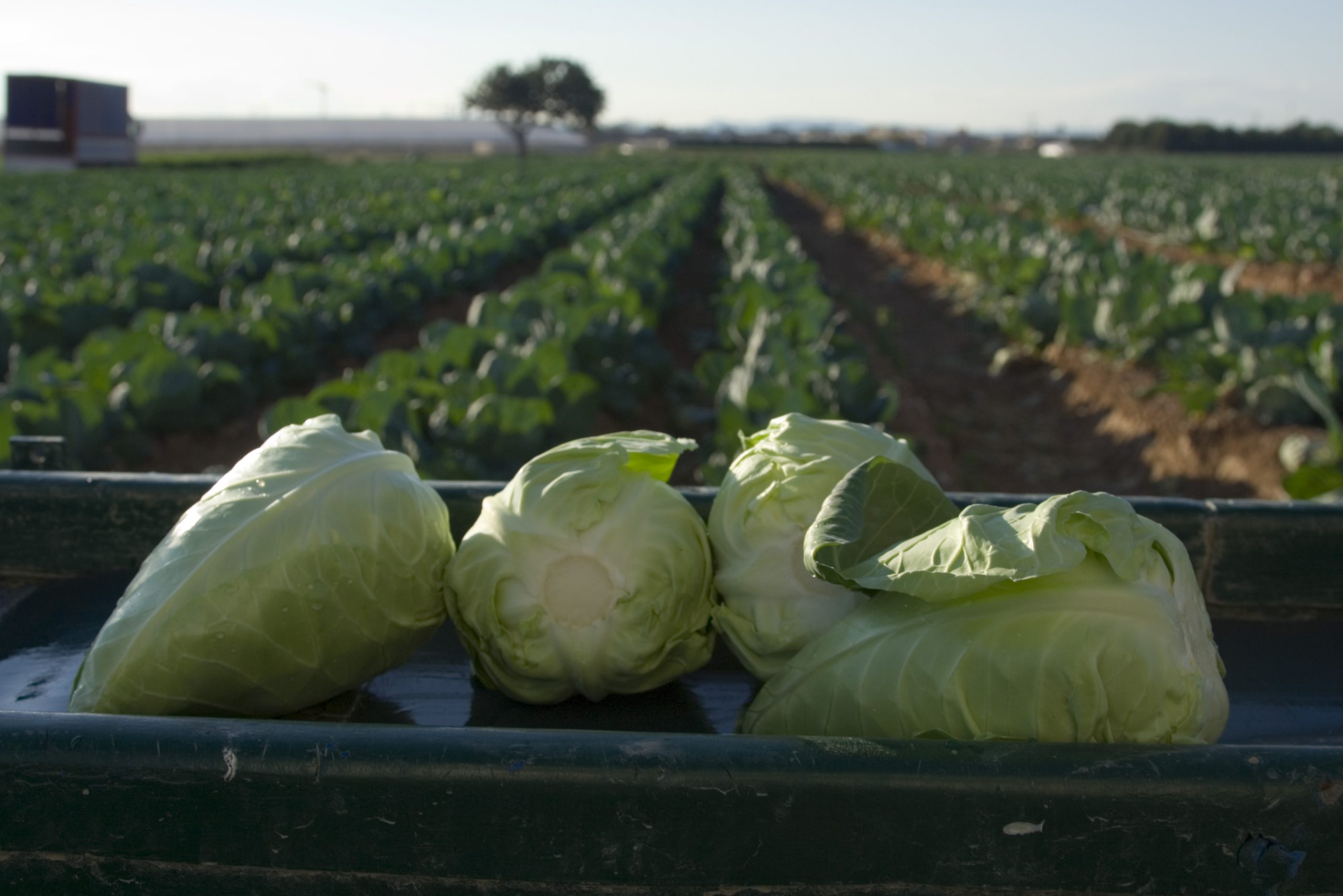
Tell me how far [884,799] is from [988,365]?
30.9 feet

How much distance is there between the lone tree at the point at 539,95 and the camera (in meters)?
83.4

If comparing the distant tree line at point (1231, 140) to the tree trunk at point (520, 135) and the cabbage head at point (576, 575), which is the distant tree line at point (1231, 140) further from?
the cabbage head at point (576, 575)

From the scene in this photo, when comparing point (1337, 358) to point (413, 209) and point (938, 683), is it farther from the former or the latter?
point (413, 209)

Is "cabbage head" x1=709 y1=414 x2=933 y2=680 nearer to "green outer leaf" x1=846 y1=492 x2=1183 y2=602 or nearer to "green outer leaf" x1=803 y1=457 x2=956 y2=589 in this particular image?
"green outer leaf" x1=803 y1=457 x2=956 y2=589

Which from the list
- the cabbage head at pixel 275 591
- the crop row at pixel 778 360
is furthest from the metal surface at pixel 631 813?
the crop row at pixel 778 360

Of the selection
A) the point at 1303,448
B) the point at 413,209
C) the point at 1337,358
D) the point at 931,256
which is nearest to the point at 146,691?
the point at 1303,448

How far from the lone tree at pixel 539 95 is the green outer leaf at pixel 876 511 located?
83.8 meters

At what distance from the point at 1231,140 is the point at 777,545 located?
92.1 metres

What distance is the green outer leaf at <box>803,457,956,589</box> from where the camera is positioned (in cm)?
156

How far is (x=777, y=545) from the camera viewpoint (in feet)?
5.94

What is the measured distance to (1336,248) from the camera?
14328mm

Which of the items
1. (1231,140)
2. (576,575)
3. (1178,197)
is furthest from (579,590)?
(1231,140)

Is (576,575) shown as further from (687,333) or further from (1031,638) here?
(687,333)

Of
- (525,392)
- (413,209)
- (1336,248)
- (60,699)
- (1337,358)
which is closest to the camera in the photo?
(60,699)
